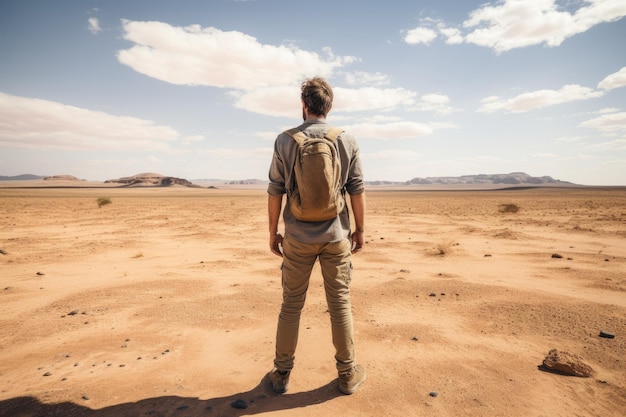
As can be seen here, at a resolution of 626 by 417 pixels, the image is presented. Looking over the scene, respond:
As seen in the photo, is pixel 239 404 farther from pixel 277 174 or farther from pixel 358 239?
pixel 277 174

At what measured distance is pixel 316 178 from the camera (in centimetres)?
218

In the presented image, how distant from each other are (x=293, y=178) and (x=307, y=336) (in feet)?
6.11

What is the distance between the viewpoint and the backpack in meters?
2.18

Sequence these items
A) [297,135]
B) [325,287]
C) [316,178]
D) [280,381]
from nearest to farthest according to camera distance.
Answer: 1. [316,178]
2. [297,135]
3. [325,287]
4. [280,381]

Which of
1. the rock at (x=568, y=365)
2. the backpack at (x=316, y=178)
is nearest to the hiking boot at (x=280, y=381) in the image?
the backpack at (x=316, y=178)

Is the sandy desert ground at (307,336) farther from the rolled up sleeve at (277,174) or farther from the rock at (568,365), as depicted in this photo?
the rolled up sleeve at (277,174)

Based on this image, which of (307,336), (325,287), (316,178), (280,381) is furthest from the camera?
(307,336)

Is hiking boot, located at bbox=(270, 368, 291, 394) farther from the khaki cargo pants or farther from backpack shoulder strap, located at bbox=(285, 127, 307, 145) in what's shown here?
backpack shoulder strap, located at bbox=(285, 127, 307, 145)

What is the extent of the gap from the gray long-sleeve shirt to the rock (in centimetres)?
203

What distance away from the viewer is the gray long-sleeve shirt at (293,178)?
2.30 meters

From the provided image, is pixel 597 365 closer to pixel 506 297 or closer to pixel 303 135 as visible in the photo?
pixel 506 297

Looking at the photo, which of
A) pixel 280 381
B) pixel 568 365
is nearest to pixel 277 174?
pixel 280 381

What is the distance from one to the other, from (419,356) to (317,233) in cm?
163

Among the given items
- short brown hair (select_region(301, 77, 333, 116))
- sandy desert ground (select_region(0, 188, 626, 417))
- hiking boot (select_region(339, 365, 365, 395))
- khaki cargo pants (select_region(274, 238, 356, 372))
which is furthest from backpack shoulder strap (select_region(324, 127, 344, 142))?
sandy desert ground (select_region(0, 188, 626, 417))
